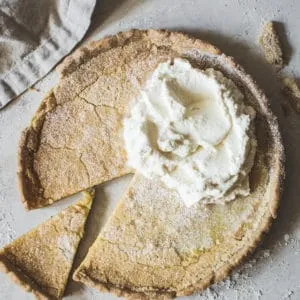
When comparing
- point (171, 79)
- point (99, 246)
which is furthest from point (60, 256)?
point (171, 79)

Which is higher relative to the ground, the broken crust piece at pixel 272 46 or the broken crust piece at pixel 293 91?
the broken crust piece at pixel 272 46

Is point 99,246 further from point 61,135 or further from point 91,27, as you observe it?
point 91,27

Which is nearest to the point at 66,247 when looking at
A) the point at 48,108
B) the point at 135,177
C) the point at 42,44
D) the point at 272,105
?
the point at 135,177

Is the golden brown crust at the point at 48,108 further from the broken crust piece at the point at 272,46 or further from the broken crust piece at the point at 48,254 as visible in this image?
the broken crust piece at the point at 272,46

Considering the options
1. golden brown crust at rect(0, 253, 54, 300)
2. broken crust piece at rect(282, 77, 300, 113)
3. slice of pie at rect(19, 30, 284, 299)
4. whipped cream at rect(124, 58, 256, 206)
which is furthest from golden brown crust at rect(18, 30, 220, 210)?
broken crust piece at rect(282, 77, 300, 113)

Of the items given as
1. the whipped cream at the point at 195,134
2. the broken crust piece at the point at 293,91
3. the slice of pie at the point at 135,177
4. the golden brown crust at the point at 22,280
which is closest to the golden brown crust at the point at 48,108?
the slice of pie at the point at 135,177

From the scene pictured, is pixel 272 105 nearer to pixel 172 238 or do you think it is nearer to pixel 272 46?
pixel 272 46

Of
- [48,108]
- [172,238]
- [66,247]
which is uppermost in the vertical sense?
[48,108]
